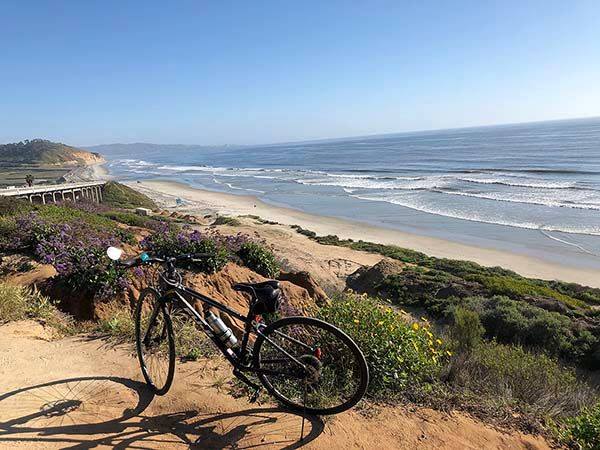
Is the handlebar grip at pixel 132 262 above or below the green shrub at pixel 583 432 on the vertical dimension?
above

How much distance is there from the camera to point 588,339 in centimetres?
1039

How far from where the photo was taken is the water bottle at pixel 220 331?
3.45 meters

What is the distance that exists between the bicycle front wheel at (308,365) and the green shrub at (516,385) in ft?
4.55

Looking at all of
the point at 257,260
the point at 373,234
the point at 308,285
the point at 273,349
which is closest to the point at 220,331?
the point at 273,349

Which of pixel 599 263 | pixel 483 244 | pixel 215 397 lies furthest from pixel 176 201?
pixel 215 397

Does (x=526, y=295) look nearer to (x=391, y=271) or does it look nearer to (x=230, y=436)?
(x=391, y=271)

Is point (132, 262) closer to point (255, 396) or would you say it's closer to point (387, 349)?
point (255, 396)

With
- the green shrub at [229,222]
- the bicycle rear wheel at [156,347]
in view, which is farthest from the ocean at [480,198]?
the bicycle rear wheel at [156,347]

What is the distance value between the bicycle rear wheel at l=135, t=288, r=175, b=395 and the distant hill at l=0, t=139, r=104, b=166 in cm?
12287

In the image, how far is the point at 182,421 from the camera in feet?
11.5

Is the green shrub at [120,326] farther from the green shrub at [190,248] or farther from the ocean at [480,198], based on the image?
the ocean at [480,198]

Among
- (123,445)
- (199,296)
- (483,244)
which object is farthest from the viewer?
(483,244)

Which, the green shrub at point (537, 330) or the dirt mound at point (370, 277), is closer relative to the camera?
the green shrub at point (537, 330)

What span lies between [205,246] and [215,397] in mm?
4573
